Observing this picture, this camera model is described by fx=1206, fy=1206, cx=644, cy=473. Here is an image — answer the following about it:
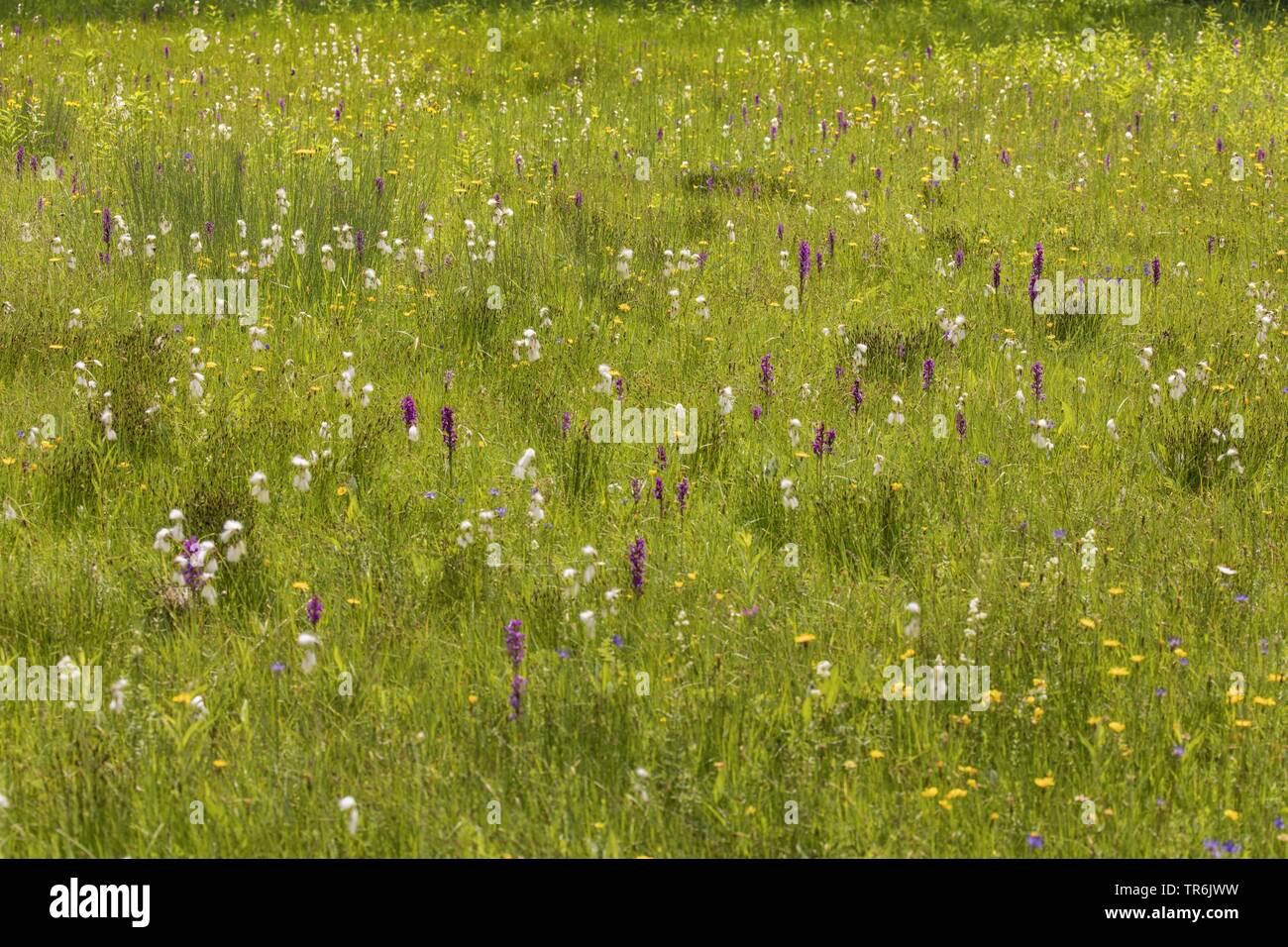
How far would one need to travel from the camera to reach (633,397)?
19.5 ft

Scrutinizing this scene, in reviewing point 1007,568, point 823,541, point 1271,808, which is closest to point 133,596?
point 823,541

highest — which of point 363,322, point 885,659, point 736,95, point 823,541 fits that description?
point 736,95

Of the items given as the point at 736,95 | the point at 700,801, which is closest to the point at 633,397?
the point at 700,801

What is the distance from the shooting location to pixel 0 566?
14.0 feet

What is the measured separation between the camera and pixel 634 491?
15.4 ft

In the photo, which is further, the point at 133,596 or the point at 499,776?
the point at 133,596

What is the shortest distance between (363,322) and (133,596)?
2.90 meters

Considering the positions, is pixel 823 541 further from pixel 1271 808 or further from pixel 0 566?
pixel 0 566

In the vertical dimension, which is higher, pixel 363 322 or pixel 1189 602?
pixel 363 322

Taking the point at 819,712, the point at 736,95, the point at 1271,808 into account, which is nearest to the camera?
the point at 1271,808

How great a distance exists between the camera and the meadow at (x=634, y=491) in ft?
10.7

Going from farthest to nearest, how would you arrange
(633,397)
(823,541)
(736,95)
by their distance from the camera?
1. (736,95)
2. (633,397)
3. (823,541)

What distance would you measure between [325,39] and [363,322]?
10593mm

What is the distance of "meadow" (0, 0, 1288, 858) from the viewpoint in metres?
3.27
